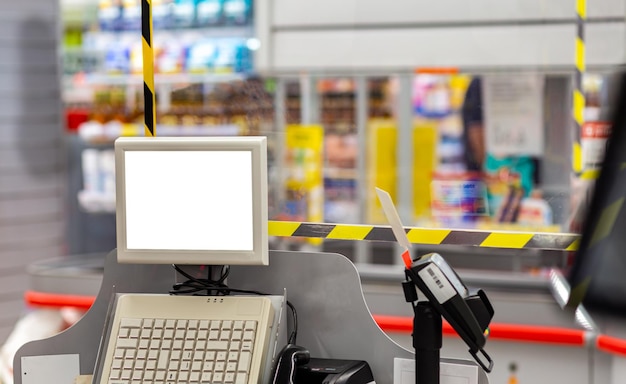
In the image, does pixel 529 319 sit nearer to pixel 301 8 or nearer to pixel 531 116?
pixel 531 116

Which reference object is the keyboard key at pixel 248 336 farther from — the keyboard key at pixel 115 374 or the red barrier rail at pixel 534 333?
the red barrier rail at pixel 534 333

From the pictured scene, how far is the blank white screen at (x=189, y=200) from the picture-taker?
164cm

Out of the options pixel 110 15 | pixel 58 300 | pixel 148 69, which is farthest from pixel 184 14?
pixel 148 69

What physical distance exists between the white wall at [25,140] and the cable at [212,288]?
4810mm

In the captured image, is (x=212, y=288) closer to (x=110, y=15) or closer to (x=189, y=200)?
(x=189, y=200)

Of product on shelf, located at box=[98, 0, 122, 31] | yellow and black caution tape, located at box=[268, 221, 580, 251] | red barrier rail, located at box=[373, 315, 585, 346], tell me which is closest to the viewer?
yellow and black caution tape, located at box=[268, 221, 580, 251]

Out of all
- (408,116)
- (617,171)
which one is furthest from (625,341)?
Answer: (617,171)

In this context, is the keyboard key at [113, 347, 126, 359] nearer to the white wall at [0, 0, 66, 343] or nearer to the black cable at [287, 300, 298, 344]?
the black cable at [287, 300, 298, 344]

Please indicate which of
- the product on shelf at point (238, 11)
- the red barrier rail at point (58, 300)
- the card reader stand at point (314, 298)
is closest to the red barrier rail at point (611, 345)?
the card reader stand at point (314, 298)

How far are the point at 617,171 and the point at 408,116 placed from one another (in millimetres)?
4465

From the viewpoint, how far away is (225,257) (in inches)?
64.7

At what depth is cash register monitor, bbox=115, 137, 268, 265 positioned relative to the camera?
1632mm

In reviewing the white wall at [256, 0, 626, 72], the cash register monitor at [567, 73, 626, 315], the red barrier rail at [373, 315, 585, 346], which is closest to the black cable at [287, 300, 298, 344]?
the cash register monitor at [567, 73, 626, 315]

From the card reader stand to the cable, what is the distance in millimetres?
22
